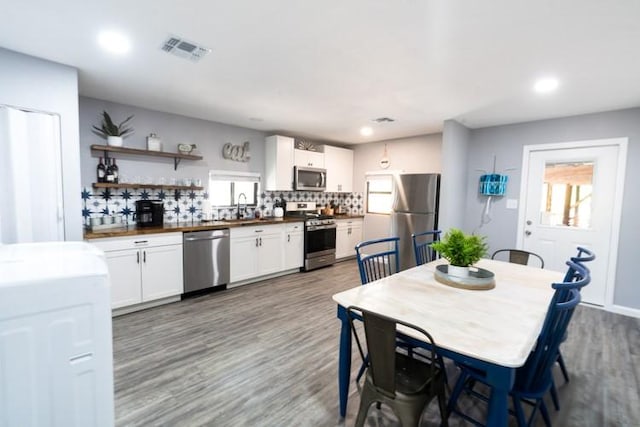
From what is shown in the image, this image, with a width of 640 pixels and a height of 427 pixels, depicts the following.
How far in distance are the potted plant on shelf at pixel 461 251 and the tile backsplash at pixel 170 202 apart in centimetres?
338

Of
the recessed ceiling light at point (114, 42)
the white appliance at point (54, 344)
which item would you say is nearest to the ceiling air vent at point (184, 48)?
→ the recessed ceiling light at point (114, 42)

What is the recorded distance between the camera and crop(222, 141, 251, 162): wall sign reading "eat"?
445 cm

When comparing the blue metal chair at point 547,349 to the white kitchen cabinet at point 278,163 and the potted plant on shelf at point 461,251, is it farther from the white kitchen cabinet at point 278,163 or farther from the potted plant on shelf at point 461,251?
the white kitchen cabinet at point 278,163

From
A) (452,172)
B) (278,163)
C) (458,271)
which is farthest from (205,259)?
(452,172)

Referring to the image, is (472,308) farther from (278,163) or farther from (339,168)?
(339,168)

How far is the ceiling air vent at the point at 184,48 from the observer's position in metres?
2.05

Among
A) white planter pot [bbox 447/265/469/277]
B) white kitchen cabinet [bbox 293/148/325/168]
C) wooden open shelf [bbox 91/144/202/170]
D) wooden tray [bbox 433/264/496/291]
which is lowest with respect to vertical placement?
wooden tray [bbox 433/264/496/291]

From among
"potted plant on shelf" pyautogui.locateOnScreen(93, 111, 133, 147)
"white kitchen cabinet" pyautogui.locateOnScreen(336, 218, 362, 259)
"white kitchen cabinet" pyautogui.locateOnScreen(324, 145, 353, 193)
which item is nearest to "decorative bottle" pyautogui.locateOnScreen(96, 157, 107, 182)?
"potted plant on shelf" pyautogui.locateOnScreen(93, 111, 133, 147)

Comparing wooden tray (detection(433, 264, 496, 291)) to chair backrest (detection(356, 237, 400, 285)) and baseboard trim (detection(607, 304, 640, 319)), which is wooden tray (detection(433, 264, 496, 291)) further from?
baseboard trim (detection(607, 304, 640, 319))

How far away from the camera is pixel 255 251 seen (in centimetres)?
421

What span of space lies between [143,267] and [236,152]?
84.6 inches

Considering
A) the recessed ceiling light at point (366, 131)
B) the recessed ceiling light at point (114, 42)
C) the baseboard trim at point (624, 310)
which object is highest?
the recessed ceiling light at point (366, 131)

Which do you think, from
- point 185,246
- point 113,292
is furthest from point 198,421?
point 185,246

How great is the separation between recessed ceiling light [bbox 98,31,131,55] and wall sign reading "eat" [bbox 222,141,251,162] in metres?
2.24
